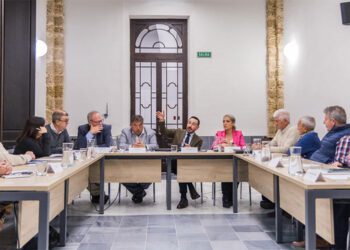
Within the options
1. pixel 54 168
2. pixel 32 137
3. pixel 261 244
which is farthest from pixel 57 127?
pixel 261 244

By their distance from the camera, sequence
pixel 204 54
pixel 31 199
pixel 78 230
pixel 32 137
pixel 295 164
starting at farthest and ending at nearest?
1. pixel 204 54
2. pixel 32 137
3. pixel 78 230
4. pixel 295 164
5. pixel 31 199

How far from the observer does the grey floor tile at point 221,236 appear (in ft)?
10.1

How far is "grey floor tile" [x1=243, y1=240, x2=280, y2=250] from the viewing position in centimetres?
285

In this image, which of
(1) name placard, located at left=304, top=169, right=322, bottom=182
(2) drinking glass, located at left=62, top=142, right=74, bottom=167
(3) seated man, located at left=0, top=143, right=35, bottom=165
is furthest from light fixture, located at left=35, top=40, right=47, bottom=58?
(1) name placard, located at left=304, top=169, right=322, bottom=182

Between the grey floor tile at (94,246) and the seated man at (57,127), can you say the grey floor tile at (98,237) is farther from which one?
the seated man at (57,127)

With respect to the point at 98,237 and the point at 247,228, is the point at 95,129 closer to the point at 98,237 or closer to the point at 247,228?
the point at 98,237

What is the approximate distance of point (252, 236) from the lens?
3.14 m

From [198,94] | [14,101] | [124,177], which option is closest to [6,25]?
[14,101]

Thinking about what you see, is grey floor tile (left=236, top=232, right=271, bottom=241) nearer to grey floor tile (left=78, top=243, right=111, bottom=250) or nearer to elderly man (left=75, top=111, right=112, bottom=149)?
grey floor tile (left=78, top=243, right=111, bottom=250)

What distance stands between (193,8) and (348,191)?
518cm

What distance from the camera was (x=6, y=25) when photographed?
5.05 meters

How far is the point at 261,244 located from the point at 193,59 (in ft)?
13.8

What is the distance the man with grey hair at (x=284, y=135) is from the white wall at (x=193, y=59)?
203cm

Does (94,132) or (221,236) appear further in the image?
(94,132)
